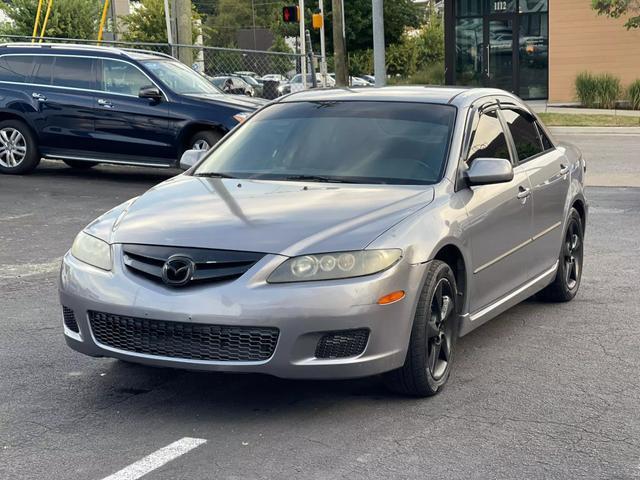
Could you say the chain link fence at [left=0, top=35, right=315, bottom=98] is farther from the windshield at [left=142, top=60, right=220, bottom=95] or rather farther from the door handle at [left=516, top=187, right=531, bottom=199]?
the door handle at [left=516, top=187, right=531, bottom=199]

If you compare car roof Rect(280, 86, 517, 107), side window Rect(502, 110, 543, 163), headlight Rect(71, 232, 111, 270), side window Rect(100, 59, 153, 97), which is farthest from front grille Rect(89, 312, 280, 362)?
side window Rect(100, 59, 153, 97)

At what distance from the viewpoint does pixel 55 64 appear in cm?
1585

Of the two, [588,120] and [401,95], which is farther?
[588,120]

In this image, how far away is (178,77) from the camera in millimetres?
15734

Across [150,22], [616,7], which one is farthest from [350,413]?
[150,22]

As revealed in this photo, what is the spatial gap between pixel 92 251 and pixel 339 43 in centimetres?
2355

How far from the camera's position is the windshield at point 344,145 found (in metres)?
6.39

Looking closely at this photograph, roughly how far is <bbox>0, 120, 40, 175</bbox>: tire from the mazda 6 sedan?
9042mm

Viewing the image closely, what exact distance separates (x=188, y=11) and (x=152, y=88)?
8083mm

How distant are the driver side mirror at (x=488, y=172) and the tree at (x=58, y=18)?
43066 mm

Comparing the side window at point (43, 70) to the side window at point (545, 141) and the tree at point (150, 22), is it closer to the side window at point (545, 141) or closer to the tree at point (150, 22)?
the side window at point (545, 141)

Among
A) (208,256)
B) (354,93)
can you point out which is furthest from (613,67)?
(208,256)

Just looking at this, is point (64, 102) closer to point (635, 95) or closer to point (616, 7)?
point (616, 7)

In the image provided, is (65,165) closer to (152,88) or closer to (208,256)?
(152,88)
